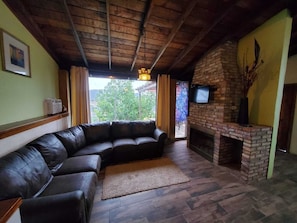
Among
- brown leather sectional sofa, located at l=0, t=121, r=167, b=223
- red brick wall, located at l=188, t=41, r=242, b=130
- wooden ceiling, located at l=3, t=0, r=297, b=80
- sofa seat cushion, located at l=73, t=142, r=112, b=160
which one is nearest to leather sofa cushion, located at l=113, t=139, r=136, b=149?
brown leather sectional sofa, located at l=0, t=121, r=167, b=223

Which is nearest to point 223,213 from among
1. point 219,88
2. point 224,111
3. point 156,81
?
point 224,111

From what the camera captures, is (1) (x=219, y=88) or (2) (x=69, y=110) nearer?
(1) (x=219, y=88)

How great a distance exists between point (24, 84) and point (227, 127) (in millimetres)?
3770

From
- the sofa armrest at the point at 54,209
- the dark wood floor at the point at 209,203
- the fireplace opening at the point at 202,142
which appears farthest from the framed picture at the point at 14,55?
the fireplace opening at the point at 202,142

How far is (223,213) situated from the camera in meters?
1.76

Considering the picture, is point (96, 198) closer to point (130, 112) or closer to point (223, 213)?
point (223, 213)

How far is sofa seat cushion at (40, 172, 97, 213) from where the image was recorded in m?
1.52

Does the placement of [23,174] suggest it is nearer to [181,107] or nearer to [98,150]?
[98,150]

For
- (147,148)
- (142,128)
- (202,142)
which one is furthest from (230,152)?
(142,128)

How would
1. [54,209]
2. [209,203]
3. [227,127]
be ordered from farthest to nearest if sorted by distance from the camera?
[227,127], [209,203], [54,209]

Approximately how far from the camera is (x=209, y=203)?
75.9 inches

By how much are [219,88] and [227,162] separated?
173 centimetres

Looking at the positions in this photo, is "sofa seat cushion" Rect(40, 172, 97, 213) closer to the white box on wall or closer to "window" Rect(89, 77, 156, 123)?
the white box on wall

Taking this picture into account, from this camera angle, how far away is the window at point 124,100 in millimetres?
4703
